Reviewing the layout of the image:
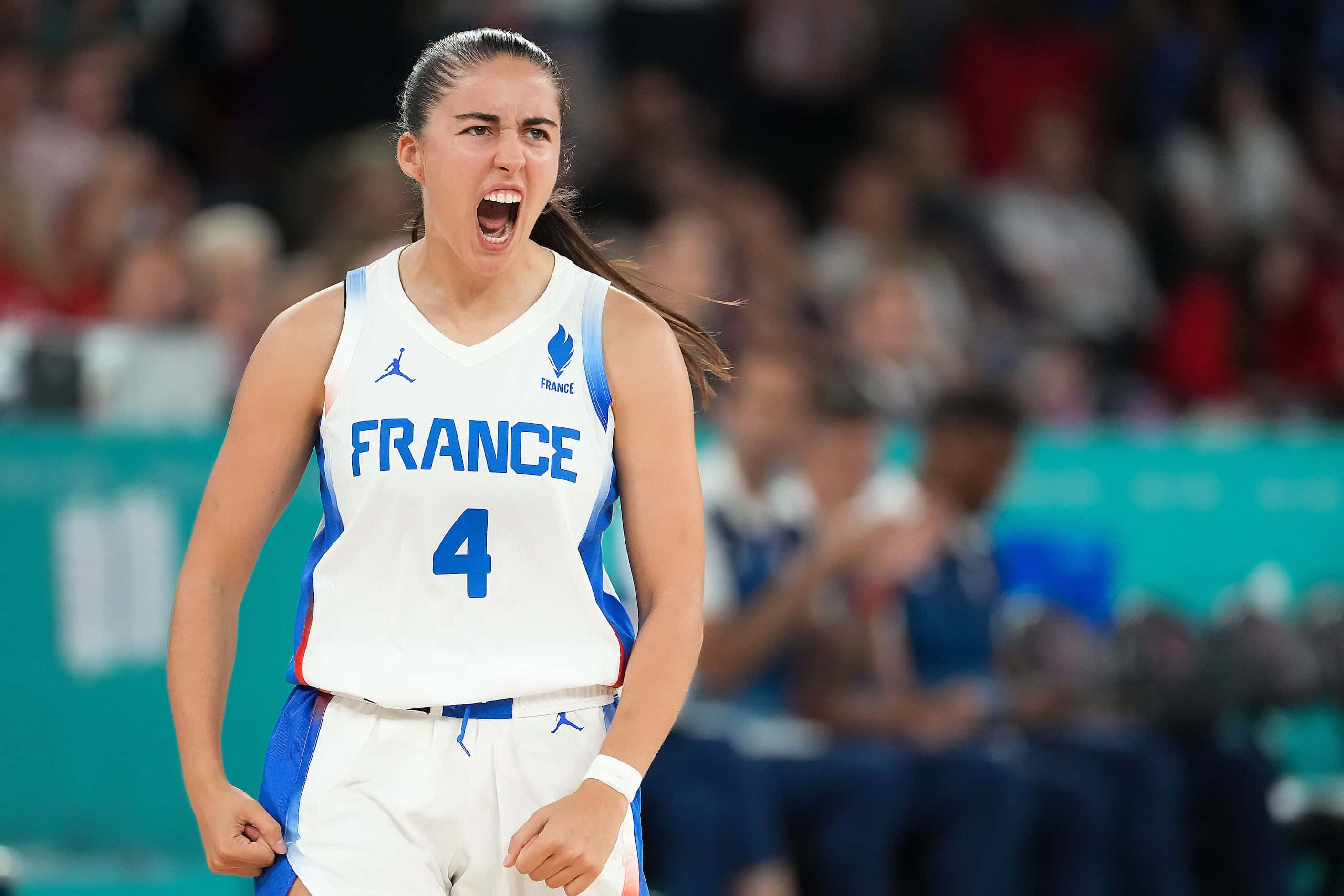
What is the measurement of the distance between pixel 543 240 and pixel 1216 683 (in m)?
4.26

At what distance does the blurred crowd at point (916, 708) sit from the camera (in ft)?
18.2

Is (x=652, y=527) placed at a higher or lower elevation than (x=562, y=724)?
higher

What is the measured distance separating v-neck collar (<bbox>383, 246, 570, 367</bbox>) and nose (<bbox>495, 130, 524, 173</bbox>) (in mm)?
232

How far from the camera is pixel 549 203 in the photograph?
3070 millimetres

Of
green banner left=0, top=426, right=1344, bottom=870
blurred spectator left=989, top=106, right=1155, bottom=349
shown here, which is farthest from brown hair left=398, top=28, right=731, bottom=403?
blurred spectator left=989, top=106, right=1155, bottom=349

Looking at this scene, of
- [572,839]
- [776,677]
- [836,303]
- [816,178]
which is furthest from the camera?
[816,178]

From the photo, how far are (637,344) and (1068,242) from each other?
25.8 ft

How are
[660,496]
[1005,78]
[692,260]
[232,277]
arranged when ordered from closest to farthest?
1. [660,496]
2. [232,277]
3. [692,260]
4. [1005,78]

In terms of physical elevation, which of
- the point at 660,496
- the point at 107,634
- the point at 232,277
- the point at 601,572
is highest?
the point at 232,277

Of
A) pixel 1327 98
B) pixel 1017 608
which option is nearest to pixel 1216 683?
pixel 1017 608

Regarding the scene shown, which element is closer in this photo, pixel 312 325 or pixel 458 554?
pixel 458 554

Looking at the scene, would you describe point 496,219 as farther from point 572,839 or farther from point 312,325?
point 572,839

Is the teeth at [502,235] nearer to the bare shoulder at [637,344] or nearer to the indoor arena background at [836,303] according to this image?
the bare shoulder at [637,344]

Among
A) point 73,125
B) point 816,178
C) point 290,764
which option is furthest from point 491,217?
point 816,178
